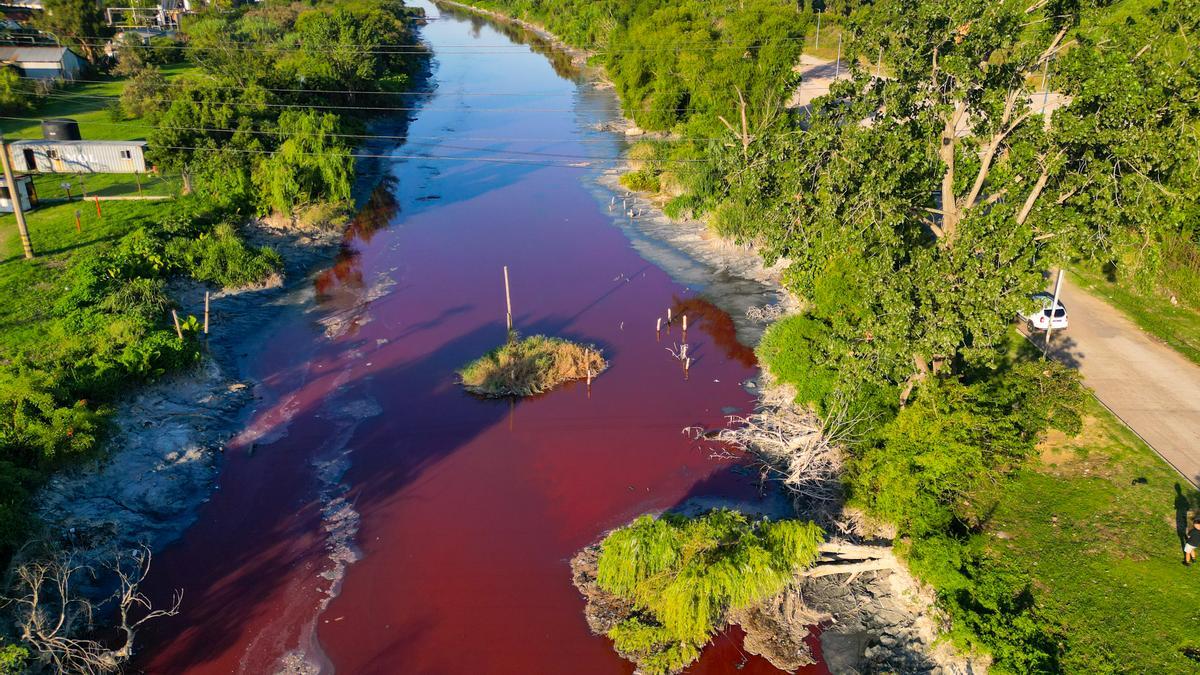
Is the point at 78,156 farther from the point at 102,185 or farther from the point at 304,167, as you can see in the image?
the point at 304,167

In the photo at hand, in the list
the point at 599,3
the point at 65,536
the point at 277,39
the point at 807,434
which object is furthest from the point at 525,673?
the point at 599,3

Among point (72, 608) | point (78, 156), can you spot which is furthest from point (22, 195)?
point (72, 608)

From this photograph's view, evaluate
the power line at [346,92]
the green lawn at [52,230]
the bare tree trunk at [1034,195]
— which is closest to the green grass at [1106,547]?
the bare tree trunk at [1034,195]

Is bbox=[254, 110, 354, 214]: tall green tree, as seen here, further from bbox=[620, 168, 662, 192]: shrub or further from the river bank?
the river bank

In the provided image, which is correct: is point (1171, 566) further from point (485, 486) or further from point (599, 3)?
point (599, 3)

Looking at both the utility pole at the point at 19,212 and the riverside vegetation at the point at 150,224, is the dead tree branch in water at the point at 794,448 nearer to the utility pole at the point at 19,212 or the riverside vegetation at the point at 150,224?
the riverside vegetation at the point at 150,224
